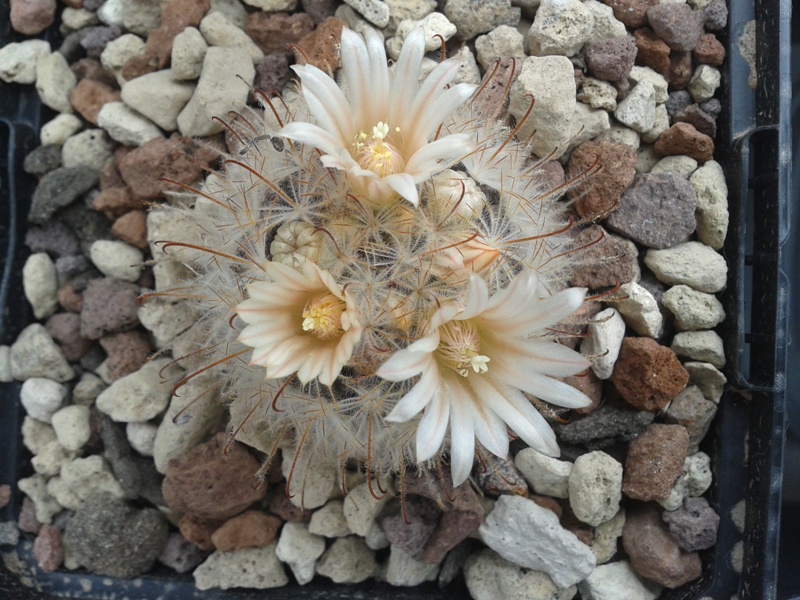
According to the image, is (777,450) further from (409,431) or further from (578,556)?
(409,431)

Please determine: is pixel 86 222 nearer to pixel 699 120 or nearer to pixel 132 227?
pixel 132 227

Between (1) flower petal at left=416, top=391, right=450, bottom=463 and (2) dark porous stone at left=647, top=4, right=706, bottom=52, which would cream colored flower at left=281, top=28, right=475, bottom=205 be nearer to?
(1) flower petal at left=416, top=391, right=450, bottom=463

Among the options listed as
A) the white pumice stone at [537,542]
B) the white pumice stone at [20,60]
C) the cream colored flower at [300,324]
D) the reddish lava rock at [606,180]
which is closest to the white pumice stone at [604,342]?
the reddish lava rock at [606,180]

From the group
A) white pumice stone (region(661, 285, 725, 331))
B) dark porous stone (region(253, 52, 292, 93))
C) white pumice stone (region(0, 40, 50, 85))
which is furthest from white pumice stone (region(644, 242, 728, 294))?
white pumice stone (region(0, 40, 50, 85))

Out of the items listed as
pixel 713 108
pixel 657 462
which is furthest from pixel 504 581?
pixel 713 108

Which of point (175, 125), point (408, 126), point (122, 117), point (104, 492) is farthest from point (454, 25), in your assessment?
point (104, 492)
